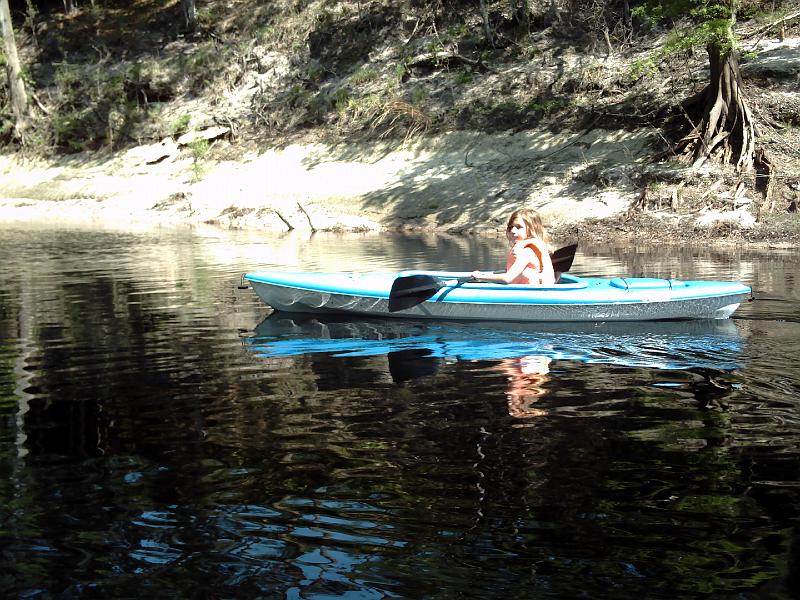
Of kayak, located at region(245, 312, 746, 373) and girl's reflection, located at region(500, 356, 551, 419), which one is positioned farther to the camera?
kayak, located at region(245, 312, 746, 373)

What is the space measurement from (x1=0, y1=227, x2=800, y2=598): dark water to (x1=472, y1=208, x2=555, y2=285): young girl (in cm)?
63

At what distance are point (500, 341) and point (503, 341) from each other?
26mm

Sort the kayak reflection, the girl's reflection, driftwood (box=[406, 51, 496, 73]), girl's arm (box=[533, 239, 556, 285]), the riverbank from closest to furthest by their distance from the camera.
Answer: the girl's reflection, the kayak reflection, girl's arm (box=[533, 239, 556, 285]), the riverbank, driftwood (box=[406, 51, 496, 73])

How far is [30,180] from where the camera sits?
27969mm

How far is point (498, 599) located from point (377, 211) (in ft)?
59.6

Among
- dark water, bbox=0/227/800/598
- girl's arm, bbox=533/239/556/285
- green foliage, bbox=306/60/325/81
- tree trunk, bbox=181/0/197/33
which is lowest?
dark water, bbox=0/227/800/598

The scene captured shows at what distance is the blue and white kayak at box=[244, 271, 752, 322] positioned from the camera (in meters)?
9.35

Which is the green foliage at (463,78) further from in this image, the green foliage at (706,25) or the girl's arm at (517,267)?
the girl's arm at (517,267)

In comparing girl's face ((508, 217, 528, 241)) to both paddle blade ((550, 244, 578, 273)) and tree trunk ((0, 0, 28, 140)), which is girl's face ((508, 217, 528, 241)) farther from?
tree trunk ((0, 0, 28, 140))

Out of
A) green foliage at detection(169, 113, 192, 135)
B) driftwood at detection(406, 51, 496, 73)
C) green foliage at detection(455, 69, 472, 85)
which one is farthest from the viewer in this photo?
green foliage at detection(169, 113, 192, 135)

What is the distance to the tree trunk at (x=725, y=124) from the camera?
18.3 meters

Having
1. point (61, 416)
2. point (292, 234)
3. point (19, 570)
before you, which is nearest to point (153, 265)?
point (292, 234)

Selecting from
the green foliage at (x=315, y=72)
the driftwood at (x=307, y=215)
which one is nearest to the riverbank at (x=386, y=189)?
the driftwood at (x=307, y=215)

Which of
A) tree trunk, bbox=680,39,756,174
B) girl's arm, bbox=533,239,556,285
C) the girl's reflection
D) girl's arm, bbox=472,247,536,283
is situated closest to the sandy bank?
tree trunk, bbox=680,39,756,174
